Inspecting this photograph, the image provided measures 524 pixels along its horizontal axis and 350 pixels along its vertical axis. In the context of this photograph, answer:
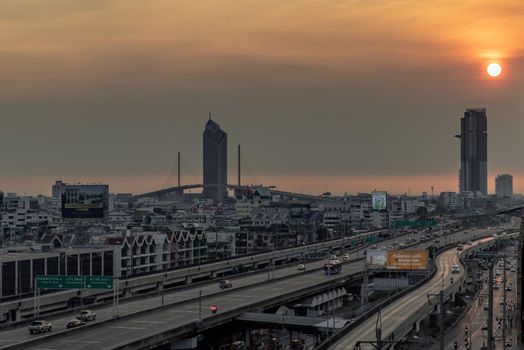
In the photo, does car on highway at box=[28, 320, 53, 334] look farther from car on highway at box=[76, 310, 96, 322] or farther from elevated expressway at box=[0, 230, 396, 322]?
elevated expressway at box=[0, 230, 396, 322]

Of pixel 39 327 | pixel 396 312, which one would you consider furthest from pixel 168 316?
pixel 396 312

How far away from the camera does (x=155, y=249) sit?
95688 millimetres

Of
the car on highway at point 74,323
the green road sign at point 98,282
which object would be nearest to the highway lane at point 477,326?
the green road sign at point 98,282

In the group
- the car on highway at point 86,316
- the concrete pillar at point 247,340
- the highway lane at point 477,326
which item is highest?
the car on highway at point 86,316

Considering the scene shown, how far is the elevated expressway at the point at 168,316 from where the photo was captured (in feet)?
134

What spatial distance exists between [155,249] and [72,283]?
42.9m

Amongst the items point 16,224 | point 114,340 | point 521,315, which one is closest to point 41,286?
point 114,340

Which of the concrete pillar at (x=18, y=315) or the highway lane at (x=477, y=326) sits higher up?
the concrete pillar at (x=18, y=315)

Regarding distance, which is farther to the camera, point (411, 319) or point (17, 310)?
point (17, 310)

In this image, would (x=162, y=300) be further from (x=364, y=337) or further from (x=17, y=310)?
(x=364, y=337)

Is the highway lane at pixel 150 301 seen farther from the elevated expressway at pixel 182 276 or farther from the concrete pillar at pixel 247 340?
the concrete pillar at pixel 247 340

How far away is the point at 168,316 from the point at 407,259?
31.7 metres

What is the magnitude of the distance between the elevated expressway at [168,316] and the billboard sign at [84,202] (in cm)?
4660

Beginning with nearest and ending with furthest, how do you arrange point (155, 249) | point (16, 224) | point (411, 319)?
1. point (411, 319)
2. point (155, 249)
3. point (16, 224)
